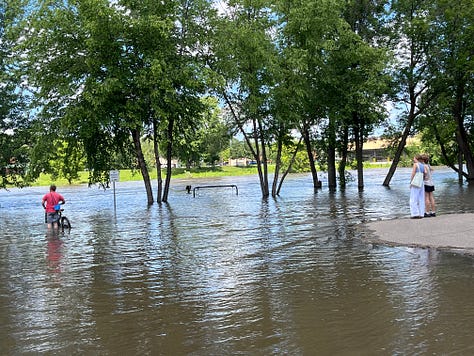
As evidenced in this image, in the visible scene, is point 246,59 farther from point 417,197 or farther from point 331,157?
point 417,197

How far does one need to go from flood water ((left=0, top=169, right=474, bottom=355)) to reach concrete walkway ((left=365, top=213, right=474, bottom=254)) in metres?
0.51

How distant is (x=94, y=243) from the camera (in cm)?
1298

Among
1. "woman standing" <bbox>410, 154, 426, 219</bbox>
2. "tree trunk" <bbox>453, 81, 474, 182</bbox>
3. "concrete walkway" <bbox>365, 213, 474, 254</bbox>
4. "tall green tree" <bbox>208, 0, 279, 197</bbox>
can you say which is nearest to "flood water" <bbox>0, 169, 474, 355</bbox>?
"concrete walkway" <bbox>365, 213, 474, 254</bbox>

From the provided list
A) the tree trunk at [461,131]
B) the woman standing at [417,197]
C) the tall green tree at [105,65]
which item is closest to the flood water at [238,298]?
the woman standing at [417,197]

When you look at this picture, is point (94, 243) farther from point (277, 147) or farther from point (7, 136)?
point (277, 147)

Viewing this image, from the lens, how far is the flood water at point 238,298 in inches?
201

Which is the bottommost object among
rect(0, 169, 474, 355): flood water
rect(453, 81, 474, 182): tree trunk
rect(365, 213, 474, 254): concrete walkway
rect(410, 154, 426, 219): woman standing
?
rect(0, 169, 474, 355): flood water

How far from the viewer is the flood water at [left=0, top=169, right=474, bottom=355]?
5098mm

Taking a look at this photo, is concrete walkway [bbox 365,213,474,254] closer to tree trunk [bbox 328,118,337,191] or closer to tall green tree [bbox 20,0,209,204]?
tall green tree [bbox 20,0,209,204]

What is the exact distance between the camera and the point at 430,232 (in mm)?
11398

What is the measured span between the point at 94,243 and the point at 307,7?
21.6 m

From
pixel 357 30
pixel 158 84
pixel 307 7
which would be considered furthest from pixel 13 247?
pixel 357 30

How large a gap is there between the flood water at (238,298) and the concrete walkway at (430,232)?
0.51 metres

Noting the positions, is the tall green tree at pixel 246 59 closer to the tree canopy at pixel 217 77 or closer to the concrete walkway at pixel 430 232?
the tree canopy at pixel 217 77
